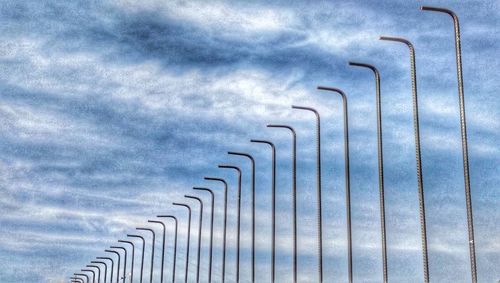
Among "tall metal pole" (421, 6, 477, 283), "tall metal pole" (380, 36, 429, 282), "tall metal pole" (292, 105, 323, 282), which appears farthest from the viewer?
"tall metal pole" (292, 105, 323, 282)

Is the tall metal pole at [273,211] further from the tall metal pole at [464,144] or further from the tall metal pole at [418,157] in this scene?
the tall metal pole at [464,144]

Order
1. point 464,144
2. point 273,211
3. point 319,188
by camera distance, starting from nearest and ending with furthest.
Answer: point 464,144 < point 319,188 < point 273,211

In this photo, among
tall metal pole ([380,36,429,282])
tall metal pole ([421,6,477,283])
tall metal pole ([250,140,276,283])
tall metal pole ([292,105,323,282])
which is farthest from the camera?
tall metal pole ([250,140,276,283])

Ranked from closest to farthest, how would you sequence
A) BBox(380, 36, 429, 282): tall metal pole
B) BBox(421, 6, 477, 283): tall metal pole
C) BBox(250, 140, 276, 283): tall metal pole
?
BBox(421, 6, 477, 283): tall metal pole, BBox(380, 36, 429, 282): tall metal pole, BBox(250, 140, 276, 283): tall metal pole

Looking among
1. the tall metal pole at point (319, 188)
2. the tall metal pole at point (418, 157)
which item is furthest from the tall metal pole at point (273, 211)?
the tall metal pole at point (418, 157)

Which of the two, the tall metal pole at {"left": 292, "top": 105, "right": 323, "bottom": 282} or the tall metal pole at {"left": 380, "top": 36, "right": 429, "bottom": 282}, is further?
the tall metal pole at {"left": 292, "top": 105, "right": 323, "bottom": 282}

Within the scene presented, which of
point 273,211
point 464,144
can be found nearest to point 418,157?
point 464,144

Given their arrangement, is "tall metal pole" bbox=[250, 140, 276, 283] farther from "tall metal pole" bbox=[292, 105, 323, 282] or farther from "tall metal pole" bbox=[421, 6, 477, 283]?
"tall metal pole" bbox=[421, 6, 477, 283]

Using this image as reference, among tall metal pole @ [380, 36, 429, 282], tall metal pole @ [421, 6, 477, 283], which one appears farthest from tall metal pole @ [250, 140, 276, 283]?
tall metal pole @ [421, 6, 477, 283]

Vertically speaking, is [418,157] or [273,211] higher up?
[273,211]

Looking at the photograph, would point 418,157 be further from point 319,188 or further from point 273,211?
point 273,211

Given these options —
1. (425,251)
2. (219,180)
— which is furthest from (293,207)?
(425,251)

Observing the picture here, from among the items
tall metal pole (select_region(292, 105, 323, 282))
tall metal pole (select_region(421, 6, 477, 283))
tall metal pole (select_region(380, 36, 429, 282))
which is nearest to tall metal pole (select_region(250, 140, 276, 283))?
tall metal pole (select_region(292, 105, 323, 282))

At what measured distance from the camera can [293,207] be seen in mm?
A: 58938
